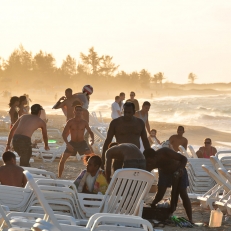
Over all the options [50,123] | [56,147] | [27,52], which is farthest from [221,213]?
[27,52]

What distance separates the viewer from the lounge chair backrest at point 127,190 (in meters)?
5.82

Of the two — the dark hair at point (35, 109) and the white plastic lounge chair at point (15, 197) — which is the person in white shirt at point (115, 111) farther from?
the white plastic lounge chair at point (15, 197)

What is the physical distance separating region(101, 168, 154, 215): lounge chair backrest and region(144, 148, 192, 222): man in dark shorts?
4.09 feet

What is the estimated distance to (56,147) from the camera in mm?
14680

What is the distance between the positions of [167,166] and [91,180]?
3.19 ft

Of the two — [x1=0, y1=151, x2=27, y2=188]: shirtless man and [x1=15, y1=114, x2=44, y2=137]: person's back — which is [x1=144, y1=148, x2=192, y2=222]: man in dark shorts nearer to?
[x1=0, y1=151, x2=27, y2=188]: shirtless man

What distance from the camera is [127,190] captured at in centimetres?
586

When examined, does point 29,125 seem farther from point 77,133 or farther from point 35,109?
point 77,133

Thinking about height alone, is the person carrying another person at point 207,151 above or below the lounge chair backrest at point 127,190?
below

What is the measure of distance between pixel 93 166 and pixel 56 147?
8.01 metres

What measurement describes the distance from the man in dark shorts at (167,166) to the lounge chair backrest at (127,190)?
1.25 metres

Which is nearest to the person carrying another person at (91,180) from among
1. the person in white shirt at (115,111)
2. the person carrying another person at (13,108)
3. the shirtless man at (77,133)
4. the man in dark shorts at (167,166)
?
the man in dark shorts at (167,166)

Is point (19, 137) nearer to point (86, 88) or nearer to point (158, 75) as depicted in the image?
point (86, 88)

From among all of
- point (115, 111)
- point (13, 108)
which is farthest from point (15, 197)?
point (115, 111)
